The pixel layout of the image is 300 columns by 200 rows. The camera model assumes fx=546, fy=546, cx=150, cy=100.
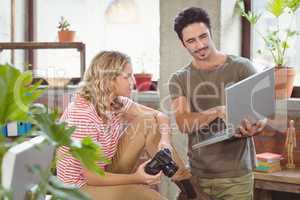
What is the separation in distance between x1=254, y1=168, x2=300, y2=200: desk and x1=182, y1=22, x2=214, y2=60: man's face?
2.85ft

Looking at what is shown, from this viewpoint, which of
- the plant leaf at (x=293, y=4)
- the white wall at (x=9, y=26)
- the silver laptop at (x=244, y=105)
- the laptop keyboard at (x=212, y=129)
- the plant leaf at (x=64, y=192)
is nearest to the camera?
the plant leaf at (x=64, y=192)

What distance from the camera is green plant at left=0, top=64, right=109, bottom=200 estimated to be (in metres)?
1.02

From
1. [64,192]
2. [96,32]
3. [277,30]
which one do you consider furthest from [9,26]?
[64,192]

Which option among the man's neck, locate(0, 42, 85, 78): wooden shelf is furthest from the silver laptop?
locate(0, 42, 85, 78): wooden shelf

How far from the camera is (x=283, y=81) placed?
3.29m

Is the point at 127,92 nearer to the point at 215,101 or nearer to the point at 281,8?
the point at 215,101

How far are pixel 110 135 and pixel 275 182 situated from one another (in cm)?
105

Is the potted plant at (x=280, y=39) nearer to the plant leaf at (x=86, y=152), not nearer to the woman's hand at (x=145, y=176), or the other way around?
the woman's hand at (x=145, y=176)

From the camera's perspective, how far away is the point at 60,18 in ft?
14.5

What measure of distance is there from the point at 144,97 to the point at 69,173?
1.54 metres

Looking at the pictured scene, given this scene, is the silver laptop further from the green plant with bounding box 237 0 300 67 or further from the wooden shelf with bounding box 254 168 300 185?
the green plant with bounding box 237 0 300 67

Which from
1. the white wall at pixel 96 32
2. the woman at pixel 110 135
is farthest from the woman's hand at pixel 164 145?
the white wall at pixel 96 32

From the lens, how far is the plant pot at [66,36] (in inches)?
165

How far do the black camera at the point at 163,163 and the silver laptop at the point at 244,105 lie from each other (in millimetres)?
208
